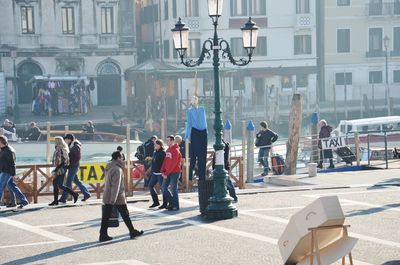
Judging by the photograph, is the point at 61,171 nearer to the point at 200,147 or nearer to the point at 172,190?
the point at 172,190

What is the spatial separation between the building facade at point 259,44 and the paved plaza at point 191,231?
38480 millimetres

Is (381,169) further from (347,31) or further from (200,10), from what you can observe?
(347,31)

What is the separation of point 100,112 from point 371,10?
19545 mm

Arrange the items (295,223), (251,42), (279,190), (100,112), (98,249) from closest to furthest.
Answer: (295,223) < (98,249) < (251,42) < (279,190) < (100,112)

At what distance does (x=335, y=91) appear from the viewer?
62.2 meters

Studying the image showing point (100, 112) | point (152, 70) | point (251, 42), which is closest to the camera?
point (251, 42)

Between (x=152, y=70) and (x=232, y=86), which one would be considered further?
(x=232, y=86)

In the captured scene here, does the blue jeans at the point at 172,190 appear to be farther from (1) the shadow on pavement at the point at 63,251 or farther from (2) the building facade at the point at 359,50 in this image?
(2) the building facade at the point at 359,50

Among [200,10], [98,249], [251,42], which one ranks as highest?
[200,10]

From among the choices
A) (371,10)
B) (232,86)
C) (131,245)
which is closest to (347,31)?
(371,10)

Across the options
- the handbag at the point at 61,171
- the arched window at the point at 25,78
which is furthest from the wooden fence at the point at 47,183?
the arched window at the point at 25,78

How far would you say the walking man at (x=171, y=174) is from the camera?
1923cm

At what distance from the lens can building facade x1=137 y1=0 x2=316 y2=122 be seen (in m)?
59.9

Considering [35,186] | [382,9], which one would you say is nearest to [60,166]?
[35,186]
